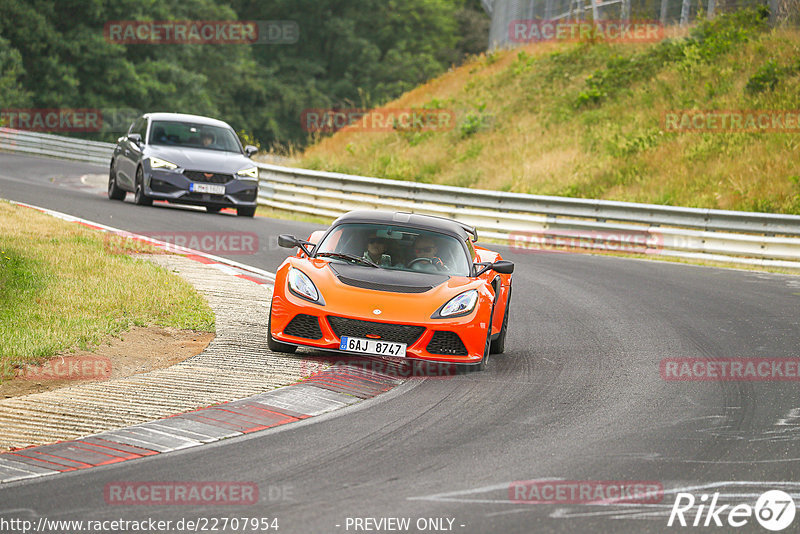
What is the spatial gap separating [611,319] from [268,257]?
5669 mm

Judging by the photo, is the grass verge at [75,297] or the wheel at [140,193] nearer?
the grass verge at [75,297]

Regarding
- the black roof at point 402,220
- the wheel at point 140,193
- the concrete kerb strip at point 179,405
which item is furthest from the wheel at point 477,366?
the wheel at point 140,193

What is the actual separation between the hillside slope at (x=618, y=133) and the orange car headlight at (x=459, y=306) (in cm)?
1476

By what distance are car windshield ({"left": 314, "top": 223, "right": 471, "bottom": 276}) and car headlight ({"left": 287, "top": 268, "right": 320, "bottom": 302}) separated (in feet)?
1.83

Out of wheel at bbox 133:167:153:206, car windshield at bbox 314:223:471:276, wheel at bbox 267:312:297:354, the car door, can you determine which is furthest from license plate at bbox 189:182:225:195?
wheel at bbox 267:312:297:354

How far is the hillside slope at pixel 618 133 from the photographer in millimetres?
24094

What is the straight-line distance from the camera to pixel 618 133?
27734 millimetres

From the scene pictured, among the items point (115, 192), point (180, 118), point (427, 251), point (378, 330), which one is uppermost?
point (180, 118)

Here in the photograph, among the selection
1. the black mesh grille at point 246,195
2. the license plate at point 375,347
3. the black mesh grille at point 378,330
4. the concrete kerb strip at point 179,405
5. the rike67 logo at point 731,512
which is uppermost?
the black mesh grille at point 246,195

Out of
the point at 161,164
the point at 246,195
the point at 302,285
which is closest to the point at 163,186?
the point at 161,164

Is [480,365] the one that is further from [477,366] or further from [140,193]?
[140,193]

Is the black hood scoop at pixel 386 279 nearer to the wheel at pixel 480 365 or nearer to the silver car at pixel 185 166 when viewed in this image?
the wheel at pixel 480 365

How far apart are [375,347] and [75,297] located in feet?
11.7

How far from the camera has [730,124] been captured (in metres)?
26.1
